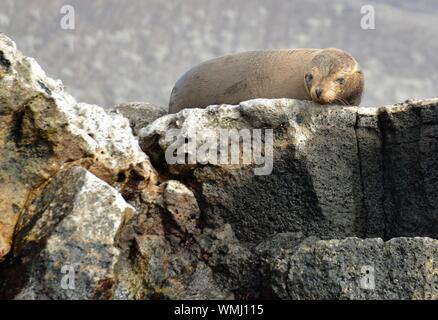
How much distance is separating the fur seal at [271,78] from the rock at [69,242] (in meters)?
2.42

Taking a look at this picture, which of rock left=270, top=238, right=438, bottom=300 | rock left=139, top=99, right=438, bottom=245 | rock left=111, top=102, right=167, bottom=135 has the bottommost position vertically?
rock left=270, top=238, right=438, bottom=300

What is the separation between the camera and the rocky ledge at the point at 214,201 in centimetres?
418

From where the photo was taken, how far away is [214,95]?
6.74m

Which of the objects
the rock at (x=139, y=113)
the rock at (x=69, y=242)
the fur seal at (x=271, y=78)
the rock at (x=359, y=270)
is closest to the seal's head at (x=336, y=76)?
the fur seal at (x=271, y=78)

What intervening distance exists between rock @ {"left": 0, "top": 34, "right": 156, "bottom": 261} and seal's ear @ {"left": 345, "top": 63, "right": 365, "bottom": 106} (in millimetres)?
2542

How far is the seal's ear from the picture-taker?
6398 mm

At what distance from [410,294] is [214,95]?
3225mm

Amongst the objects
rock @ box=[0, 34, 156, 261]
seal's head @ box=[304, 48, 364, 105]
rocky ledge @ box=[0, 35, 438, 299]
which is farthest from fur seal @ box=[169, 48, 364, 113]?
rock @ box=[0, 34, 156, 261]

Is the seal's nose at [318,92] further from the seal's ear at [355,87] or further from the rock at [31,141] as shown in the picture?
the rock at [31,141]

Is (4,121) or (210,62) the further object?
(210,62)

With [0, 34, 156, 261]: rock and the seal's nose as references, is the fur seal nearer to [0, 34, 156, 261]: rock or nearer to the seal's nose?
the seal's nose

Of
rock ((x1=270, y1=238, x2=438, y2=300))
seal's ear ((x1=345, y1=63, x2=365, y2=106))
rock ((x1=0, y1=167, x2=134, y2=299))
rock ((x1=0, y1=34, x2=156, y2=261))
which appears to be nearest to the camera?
rock ((x1=0, y1=167, x2=134, y2=299))
